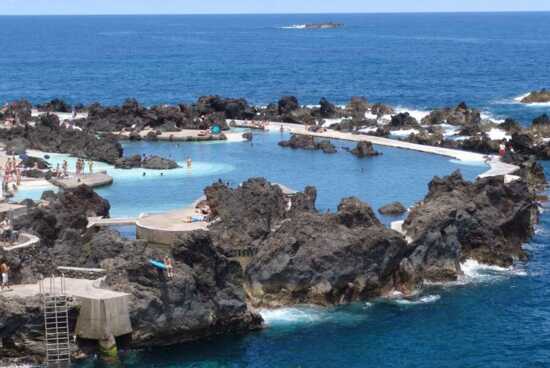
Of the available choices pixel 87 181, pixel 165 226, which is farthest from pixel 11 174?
pixel 165 226

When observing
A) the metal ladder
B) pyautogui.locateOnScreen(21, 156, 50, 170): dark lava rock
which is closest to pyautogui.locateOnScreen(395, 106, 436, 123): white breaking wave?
pyautogui.locateOnScreen(21, 156, 50, 170): dark lava rock

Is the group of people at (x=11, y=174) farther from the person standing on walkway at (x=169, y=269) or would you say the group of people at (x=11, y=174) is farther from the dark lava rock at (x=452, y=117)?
the dark lava rock at (x=452, y=117)

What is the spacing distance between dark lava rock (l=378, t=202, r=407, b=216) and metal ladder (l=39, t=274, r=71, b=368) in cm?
3282

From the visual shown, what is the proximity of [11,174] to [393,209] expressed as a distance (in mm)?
31218

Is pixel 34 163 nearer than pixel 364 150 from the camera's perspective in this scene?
Yes

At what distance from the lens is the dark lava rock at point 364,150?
106750 mm

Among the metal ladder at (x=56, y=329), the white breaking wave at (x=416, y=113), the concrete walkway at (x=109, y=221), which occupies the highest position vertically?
the metal ladder at (x=56, y=329)

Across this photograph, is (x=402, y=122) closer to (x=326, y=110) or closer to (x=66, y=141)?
(x=326, y=110)

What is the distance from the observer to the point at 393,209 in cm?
7688

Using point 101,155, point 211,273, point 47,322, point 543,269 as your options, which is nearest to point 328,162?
point 101,155

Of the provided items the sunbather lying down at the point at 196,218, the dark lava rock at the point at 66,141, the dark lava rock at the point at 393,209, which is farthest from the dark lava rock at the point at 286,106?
the sunbather lying down at the point at 196,218

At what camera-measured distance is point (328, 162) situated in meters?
104

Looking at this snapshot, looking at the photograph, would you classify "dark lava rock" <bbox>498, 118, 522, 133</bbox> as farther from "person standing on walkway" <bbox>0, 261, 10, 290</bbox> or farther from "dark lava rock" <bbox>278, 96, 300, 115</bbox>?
"person standing on walkway" <bbox>0, 261, 10, 290</bbox>

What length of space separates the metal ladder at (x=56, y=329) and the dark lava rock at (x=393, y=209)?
3282cm
